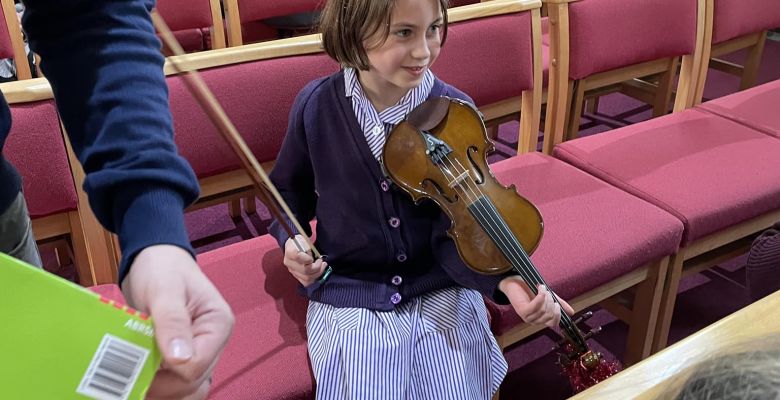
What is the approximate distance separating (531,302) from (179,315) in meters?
0.62

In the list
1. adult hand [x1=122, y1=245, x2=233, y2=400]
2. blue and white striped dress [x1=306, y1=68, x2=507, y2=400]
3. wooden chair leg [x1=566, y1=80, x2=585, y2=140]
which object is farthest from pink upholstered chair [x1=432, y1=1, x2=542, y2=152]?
adult hand [x1=122, y1=245, x2=233, y2=400]

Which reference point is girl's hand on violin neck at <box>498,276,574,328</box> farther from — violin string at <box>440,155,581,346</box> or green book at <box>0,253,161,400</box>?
green book at <box>0,253,161,400</box>

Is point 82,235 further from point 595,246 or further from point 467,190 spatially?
point 595,246

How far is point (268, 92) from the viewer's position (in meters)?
1.24

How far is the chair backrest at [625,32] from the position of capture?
5.18 ft

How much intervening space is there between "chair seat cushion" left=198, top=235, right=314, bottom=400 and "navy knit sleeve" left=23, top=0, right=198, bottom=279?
0.47m

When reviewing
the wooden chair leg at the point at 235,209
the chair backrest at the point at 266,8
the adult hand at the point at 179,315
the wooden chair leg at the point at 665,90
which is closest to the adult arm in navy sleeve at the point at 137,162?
the adult hand at the point at 179,315

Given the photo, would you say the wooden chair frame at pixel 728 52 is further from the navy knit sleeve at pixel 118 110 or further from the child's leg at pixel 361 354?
the navy knit sleeve at pixel 118 110

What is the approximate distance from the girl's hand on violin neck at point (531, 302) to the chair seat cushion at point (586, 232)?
6.9 inches

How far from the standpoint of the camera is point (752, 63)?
7.34 ft

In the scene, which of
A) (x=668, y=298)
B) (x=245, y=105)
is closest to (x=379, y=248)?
(x=245, y=105)

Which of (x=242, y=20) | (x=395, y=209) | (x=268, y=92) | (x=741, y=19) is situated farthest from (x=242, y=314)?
(x=741, y=19)

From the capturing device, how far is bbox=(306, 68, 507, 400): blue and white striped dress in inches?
37.1

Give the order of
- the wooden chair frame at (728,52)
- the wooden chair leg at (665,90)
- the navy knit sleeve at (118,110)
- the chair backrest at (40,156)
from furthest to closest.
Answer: the wooden chair leg at (665,90) → the wooden chair frame at (728,52) → the chair backrest at (40,156) → the navy knit sleeve at (118,110)
